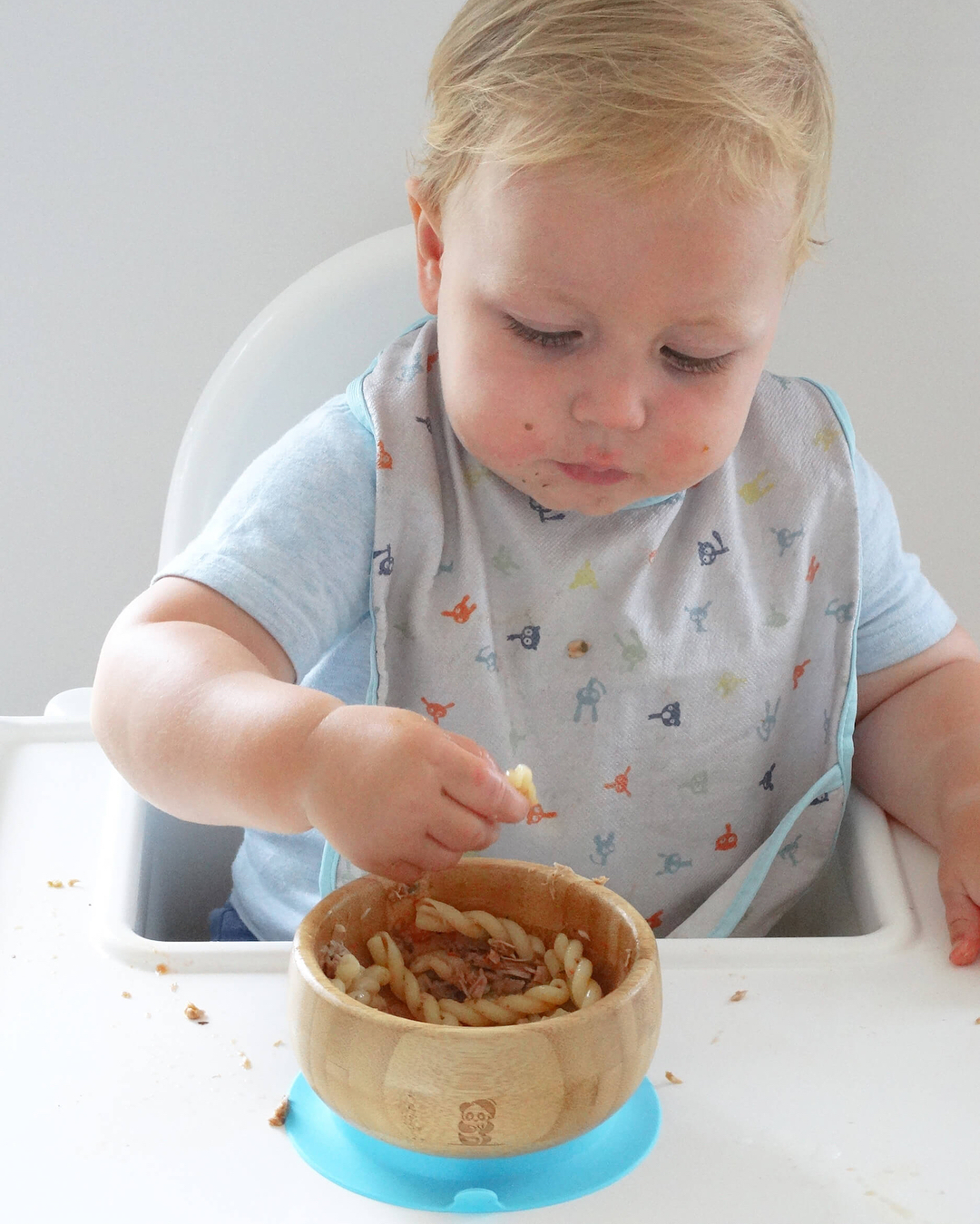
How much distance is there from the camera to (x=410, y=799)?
580 millimetres

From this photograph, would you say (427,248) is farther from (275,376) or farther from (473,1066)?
(473,1066)

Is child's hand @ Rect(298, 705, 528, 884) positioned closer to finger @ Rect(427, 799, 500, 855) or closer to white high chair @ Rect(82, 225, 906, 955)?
finger @ Rect(427, 799, 500, 855)

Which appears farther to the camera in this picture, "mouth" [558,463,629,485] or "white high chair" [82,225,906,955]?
"white high chair" [82,225,906,955]

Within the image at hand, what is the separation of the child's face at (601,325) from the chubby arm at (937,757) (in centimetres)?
24

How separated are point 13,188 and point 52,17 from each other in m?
0.18

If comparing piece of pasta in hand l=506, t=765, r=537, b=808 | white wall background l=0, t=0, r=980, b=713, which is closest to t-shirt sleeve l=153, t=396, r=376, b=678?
piece of pasta in hand l=506, t=765, r=537, b=808

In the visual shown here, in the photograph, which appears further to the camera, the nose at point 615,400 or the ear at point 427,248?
the ear at point 427,248

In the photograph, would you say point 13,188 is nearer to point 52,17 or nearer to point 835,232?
point 52,17

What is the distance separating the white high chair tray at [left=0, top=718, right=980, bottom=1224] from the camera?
53cm

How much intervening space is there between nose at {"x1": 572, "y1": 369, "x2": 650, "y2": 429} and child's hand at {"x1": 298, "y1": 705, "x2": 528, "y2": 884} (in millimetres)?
224

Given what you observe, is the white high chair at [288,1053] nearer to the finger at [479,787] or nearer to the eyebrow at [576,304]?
the finger at [479,787]

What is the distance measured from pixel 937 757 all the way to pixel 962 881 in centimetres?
12

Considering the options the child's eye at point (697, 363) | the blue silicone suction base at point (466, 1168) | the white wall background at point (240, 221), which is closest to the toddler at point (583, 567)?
the child's eye at point (697, 363)

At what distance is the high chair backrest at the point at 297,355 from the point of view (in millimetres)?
1066
